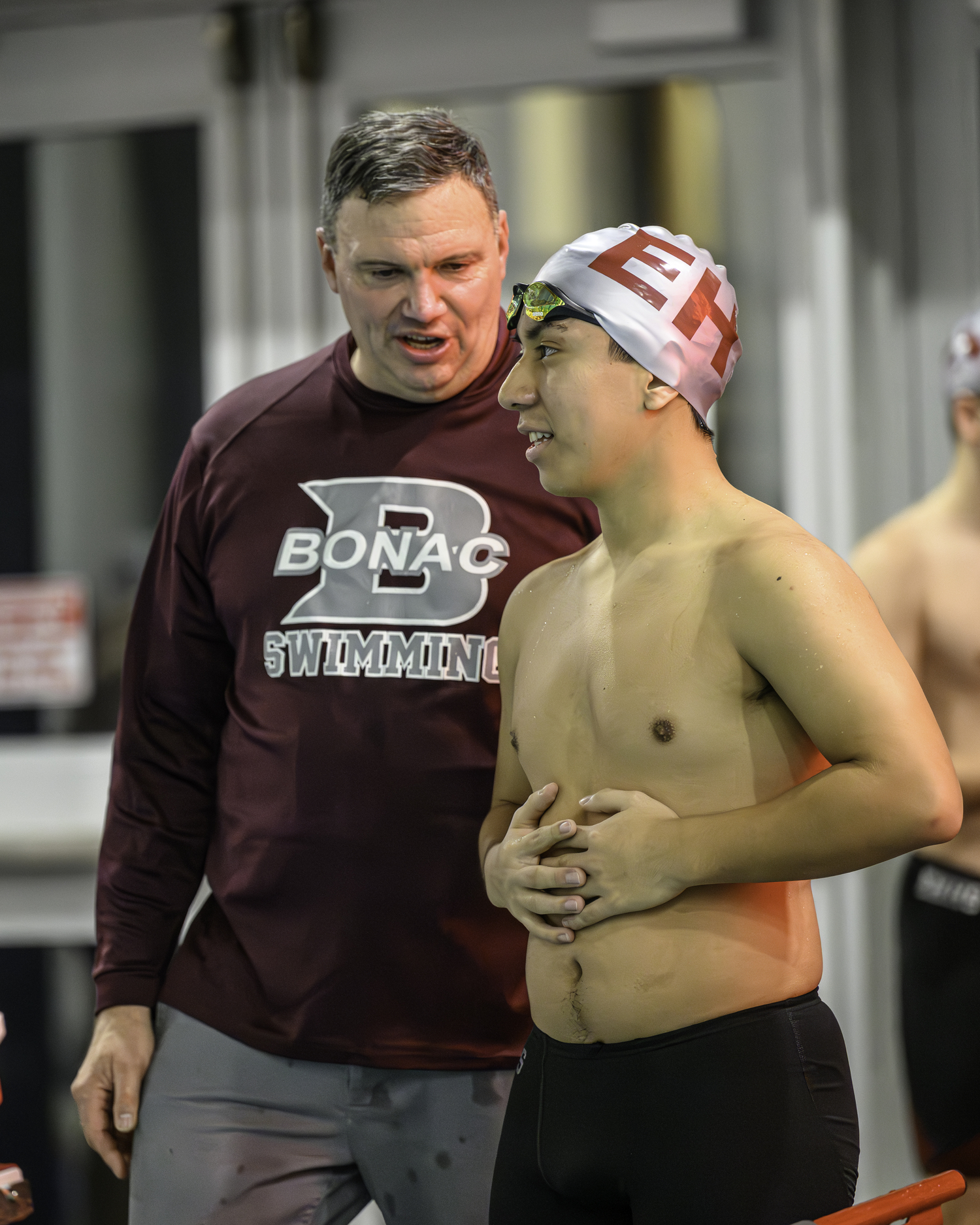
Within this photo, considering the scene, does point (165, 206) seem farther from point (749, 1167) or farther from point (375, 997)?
point (749, 1167)

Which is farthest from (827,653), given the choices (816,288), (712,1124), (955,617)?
(816,288)

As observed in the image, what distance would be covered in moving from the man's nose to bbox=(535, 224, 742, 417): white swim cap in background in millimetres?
A: 302

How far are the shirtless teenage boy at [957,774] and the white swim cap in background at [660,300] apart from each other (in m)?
1.21

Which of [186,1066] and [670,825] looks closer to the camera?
[670,825]

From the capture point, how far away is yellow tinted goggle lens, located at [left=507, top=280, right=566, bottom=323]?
1.50 m

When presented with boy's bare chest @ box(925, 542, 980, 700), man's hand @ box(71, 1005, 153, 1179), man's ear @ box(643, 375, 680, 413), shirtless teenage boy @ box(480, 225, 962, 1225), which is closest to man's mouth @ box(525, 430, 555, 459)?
shirtless teenage boy @ box(480, 225, 962, 1225)

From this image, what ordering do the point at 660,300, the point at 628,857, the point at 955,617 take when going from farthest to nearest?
the point at 955,617
the point at 660,300
the point at 628,857

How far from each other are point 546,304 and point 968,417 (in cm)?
150

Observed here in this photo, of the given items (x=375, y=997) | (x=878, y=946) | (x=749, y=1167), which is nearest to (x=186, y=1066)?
(x=375, y=997)

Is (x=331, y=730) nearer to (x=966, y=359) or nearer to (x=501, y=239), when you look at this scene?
(x=501, y=239)

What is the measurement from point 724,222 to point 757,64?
35 cm

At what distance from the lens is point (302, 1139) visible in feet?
6.03

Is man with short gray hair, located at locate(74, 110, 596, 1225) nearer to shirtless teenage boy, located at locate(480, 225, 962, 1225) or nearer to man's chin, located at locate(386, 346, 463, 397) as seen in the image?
man's chin, located at locate(386, 346, 463, 397)

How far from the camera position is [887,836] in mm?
1274
